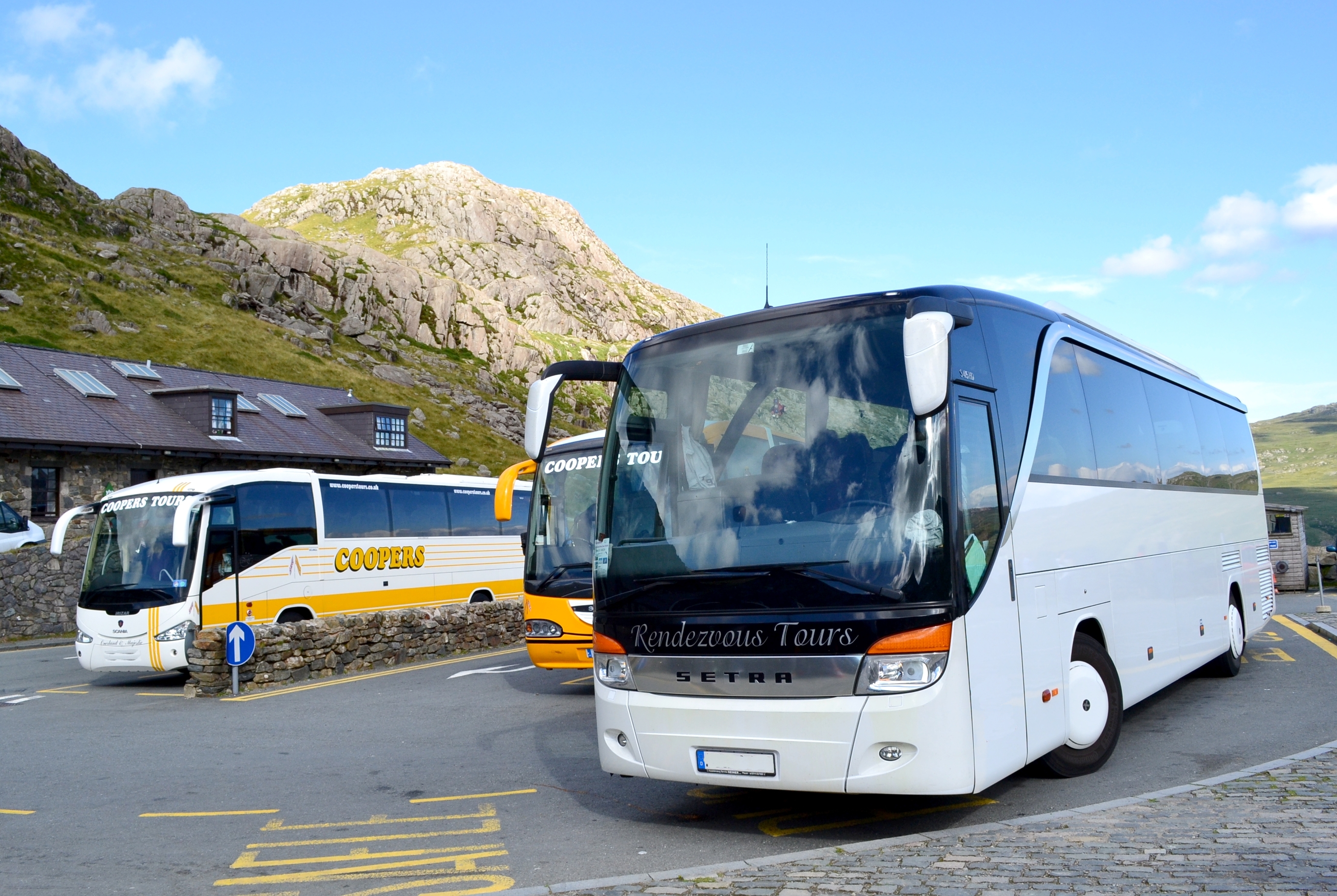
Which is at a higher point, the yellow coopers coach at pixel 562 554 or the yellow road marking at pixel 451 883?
the yellow coopers coach at pixel 562 554

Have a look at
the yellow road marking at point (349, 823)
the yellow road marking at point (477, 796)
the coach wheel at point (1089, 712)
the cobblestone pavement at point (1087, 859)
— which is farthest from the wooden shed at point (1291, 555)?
the yellow road marking at point (349, 823)

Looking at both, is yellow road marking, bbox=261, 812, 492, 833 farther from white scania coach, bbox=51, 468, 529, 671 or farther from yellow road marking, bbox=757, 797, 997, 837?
white scania coach, bbox=51, 468, 529, 671

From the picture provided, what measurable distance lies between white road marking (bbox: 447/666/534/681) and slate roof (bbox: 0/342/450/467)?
2782 cm

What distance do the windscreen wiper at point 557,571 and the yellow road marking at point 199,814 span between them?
620 cm

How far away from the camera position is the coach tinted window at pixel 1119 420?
8.21 metres

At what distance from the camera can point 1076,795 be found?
6.84m

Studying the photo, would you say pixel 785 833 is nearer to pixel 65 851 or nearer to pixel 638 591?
pixel 638 591

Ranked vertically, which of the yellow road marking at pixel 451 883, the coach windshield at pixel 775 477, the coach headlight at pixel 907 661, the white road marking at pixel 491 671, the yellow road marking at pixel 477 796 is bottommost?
the white road marking at pixel 491 671

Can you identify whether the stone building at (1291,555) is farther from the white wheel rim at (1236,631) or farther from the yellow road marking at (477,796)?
the yellow road marking at (477,796)

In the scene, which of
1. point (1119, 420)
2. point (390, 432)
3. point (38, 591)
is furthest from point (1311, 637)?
point (390, 432)

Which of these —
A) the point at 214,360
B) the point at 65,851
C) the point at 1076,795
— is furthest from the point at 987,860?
the point at 214,360

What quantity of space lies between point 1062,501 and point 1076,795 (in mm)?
1924

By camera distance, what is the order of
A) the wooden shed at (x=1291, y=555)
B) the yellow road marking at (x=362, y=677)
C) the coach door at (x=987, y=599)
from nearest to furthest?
the coach door at (x=987, y=599) → the yellow road marking at (x=362, y=677) → the wooden shed at (x=1291, y=555)

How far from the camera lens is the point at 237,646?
1456 centimetres
